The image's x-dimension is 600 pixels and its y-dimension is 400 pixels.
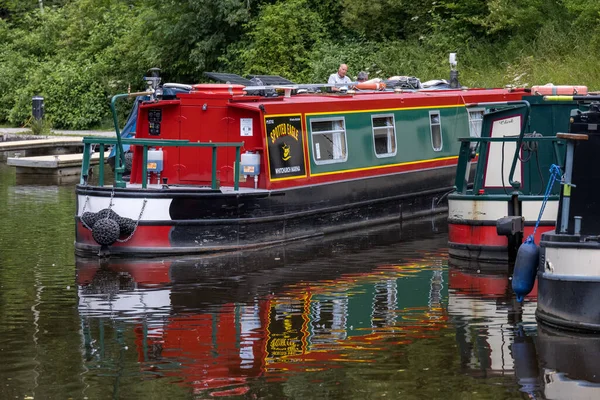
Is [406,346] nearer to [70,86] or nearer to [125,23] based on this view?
[70,86]

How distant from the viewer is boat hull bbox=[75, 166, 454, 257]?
15.8m

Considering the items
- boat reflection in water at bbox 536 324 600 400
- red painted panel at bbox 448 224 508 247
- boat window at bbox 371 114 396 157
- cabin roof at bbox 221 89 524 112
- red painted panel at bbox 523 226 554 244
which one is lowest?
boat reflection in water at bbox 536 324 600 400

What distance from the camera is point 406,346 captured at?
36.1 ft

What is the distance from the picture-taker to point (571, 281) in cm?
1112

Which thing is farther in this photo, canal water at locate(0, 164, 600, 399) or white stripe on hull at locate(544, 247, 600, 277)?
white stripe on hull at locate(544, 247, 600, 277)

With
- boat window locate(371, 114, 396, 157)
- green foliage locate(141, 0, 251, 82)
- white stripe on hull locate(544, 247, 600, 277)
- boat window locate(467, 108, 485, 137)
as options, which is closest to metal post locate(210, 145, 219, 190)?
boat window locate(371, 114, 396, 157)

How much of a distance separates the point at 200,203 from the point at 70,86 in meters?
23.0

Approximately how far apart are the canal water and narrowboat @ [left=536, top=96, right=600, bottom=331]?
26cm

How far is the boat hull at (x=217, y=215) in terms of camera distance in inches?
620

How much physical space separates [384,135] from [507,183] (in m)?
3.68

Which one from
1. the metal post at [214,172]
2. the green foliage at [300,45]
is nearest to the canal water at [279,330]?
the metal post at [214,172]

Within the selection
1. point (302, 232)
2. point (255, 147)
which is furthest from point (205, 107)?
point (302, 232)

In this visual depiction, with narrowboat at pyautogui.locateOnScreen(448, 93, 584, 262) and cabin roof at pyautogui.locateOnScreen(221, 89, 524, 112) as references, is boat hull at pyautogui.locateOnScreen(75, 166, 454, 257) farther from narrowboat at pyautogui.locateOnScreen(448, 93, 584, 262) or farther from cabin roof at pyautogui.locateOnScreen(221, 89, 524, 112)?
narrowboat at pyautogui.locateOnScreen(448, 93, 584, 262)

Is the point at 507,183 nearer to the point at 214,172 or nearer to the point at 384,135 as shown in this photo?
the point at 384,135
